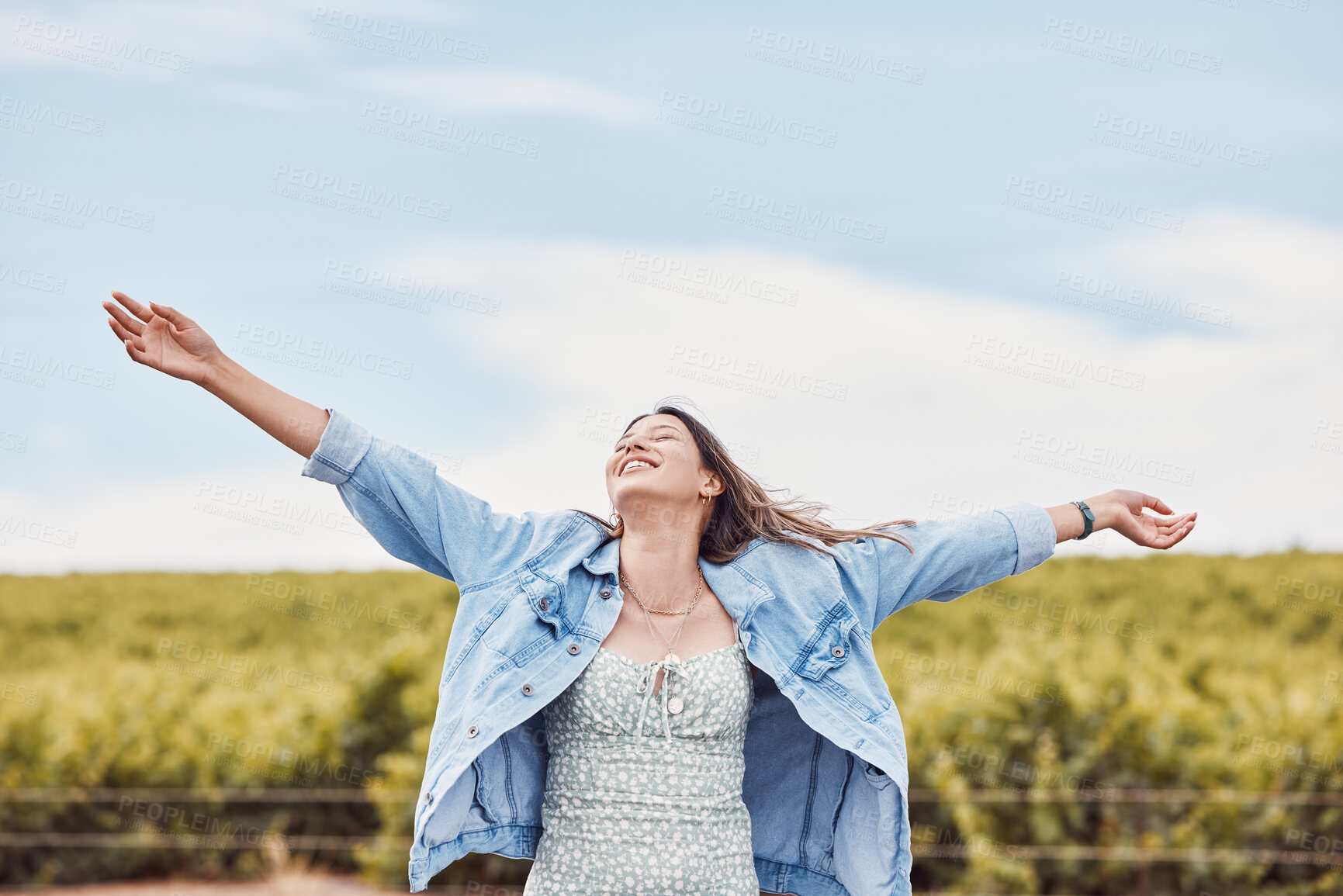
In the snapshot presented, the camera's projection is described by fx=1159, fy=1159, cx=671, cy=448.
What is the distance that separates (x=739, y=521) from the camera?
340cm

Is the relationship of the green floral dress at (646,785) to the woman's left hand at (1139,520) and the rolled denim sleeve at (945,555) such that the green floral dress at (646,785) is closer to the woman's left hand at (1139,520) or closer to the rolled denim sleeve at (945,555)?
the rolled denim sleeve at (945,555)

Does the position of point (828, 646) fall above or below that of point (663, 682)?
above

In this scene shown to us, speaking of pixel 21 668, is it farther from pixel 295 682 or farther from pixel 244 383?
pixel 244 383

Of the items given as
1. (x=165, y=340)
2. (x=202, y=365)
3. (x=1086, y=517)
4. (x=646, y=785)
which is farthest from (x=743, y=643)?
(x=165, y=340)

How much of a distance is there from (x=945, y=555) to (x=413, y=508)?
4.77 feet

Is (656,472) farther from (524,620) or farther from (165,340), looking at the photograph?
(165,340)

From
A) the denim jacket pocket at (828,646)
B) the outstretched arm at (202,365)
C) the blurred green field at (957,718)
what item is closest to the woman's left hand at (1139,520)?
the denim jacket pocket at (828,646)

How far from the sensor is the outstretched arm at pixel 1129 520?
3.32 meters

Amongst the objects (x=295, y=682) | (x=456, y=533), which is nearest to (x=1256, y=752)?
(x=456, y=533)

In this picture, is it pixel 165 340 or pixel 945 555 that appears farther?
pixel 945 555

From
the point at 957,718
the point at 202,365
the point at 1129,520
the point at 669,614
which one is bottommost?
the point at 957,718

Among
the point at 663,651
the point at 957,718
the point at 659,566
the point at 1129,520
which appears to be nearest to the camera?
the point at 663,651

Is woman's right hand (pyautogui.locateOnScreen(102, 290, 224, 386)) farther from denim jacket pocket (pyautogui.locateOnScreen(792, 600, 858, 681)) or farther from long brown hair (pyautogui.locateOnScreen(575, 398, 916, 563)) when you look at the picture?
denim jacket pocket (pyautogui.locateOnScreen(792, 600, 858, 681))

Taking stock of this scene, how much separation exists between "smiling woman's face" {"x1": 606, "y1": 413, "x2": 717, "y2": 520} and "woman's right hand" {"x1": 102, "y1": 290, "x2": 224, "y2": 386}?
1.05 m
